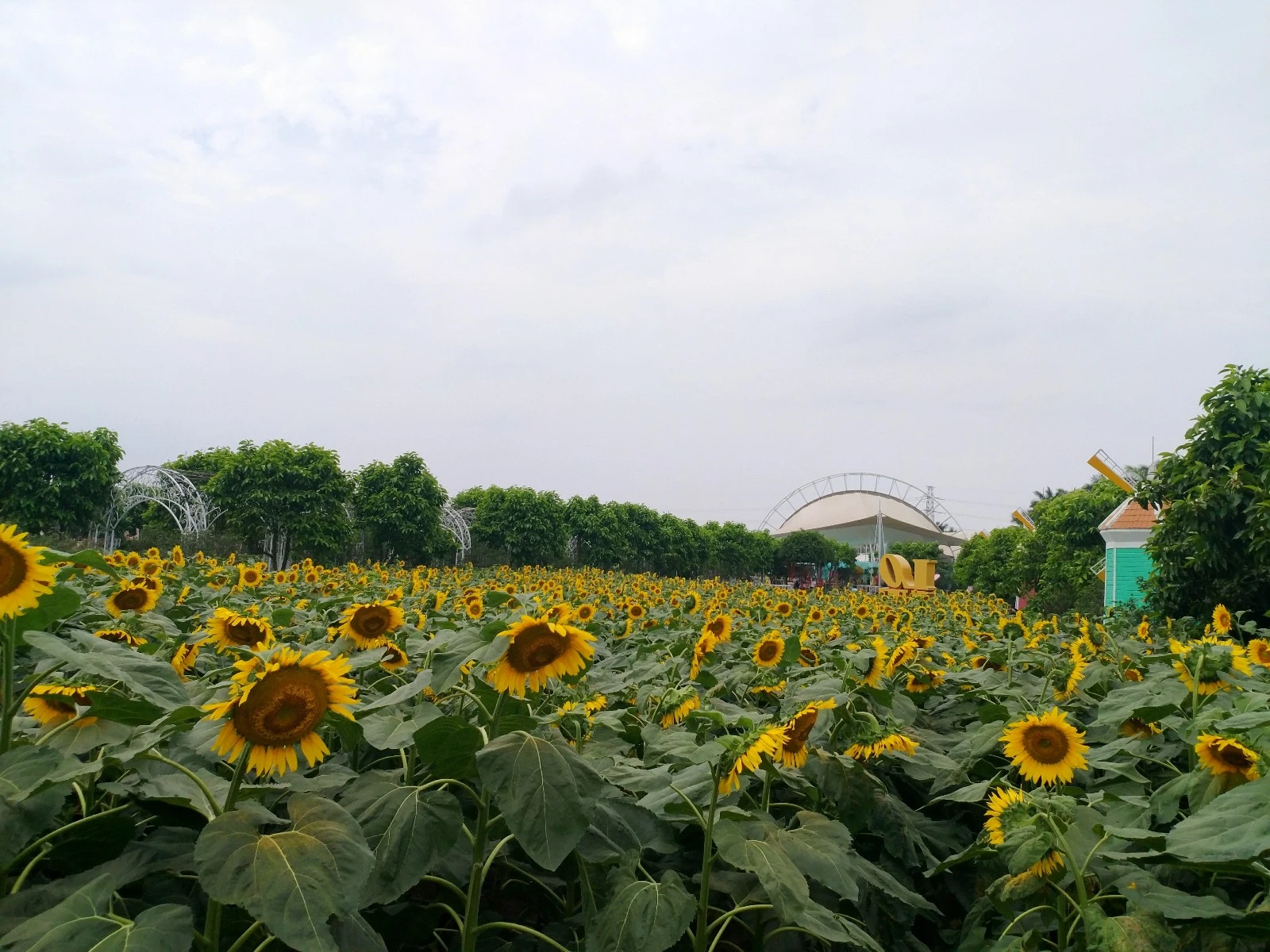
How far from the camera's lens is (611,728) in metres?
2.16

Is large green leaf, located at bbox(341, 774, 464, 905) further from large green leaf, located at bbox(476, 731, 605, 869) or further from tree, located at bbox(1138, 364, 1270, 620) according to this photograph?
tree, located at bbox(1138, 364, 1270, 620)

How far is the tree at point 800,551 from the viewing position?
6356 cm

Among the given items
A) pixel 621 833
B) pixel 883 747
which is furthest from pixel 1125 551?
pixel 621 833

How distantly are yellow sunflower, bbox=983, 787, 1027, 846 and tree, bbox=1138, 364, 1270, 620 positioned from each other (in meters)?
6.18

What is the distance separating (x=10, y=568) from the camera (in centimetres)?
141

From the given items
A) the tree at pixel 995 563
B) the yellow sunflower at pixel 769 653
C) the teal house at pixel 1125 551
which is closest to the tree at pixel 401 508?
the teal house at pixel 1125 551

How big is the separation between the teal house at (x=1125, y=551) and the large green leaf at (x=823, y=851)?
61.0ft

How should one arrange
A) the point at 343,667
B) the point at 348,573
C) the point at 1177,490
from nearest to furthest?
the point at 343,667, the point at 1177,490, the point at 348,573

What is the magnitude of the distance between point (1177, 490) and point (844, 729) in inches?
274

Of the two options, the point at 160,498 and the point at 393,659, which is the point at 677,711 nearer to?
the point at 393,659

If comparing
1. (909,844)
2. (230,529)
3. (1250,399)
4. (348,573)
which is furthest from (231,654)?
(230,529)

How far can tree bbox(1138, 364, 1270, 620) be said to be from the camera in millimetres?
6898

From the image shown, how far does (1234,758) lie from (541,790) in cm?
138

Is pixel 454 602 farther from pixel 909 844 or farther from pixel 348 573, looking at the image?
pixel 348 573
